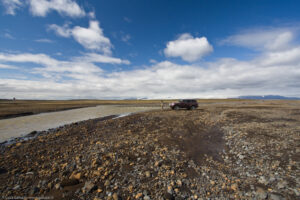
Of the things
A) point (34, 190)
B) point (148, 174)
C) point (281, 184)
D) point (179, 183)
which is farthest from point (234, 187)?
point (34, 190)

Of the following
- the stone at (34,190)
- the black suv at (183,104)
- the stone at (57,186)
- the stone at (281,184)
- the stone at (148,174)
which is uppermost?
the black suv at (183,104)

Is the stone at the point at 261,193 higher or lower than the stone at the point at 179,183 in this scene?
higher

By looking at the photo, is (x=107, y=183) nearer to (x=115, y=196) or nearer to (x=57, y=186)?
(x=115, y=196)

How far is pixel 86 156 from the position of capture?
6.60m

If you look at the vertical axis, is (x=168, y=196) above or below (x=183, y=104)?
below

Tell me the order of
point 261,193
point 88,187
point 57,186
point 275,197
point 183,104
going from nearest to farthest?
point 275,197 < point 261,193 < point 88,187 < point 57,186 < point 183,104

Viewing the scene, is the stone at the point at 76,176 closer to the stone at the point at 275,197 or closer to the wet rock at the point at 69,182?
the wet rock at the point at 69,182

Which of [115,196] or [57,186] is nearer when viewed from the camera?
[115,196]

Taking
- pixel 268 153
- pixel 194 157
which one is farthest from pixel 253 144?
pixel 194 157

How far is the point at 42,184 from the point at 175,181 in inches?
194

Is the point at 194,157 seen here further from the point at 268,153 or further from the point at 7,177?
the point at 7,177

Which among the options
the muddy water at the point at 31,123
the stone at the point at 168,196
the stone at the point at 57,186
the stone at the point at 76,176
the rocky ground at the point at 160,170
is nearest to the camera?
the stone at the point at 168,196

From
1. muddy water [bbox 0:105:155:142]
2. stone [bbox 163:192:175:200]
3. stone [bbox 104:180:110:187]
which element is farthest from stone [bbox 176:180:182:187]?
muddy water [bbox 0:105:155:142]

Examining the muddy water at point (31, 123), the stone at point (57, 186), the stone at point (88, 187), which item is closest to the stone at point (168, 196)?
the stone at point (88, 187)
